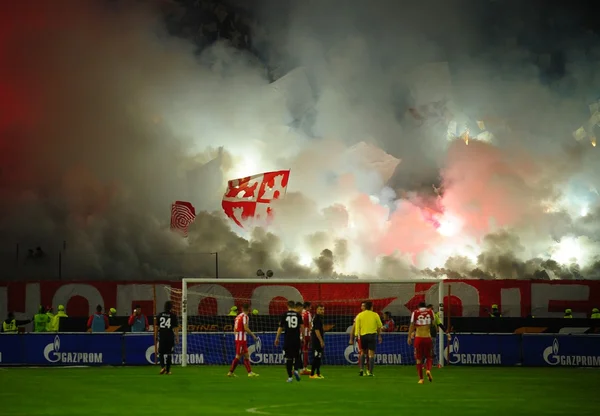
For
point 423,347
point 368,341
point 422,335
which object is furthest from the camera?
point 368,341

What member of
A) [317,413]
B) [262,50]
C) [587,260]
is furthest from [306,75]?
[317,413]

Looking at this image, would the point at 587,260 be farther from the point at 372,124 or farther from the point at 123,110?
the point at 123,110

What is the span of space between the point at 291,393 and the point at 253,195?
46.6m

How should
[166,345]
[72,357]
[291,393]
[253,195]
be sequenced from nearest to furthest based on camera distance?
[291,393]
[166,345]
[72,357]
[253,195]

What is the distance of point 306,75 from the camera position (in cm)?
7056

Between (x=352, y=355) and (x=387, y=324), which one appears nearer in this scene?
(x=352, y=355)

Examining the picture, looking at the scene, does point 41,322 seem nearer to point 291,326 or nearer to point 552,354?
point 291,326

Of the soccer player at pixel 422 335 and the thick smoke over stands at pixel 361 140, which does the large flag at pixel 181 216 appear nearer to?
the thick smoke over stands at pixel 361 140

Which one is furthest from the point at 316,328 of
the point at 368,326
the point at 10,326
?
the point at 10,326

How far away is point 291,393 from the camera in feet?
71.9

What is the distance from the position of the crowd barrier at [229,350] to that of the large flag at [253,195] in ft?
106

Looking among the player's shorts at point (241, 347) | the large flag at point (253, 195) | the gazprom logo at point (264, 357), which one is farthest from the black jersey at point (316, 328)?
the large flag at point (253, 195)

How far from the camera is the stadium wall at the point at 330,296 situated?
4875 cm

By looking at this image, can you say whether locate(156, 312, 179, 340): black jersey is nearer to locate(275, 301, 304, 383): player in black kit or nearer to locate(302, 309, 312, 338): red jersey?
locate(302, 309, 312, 338): red jersey
